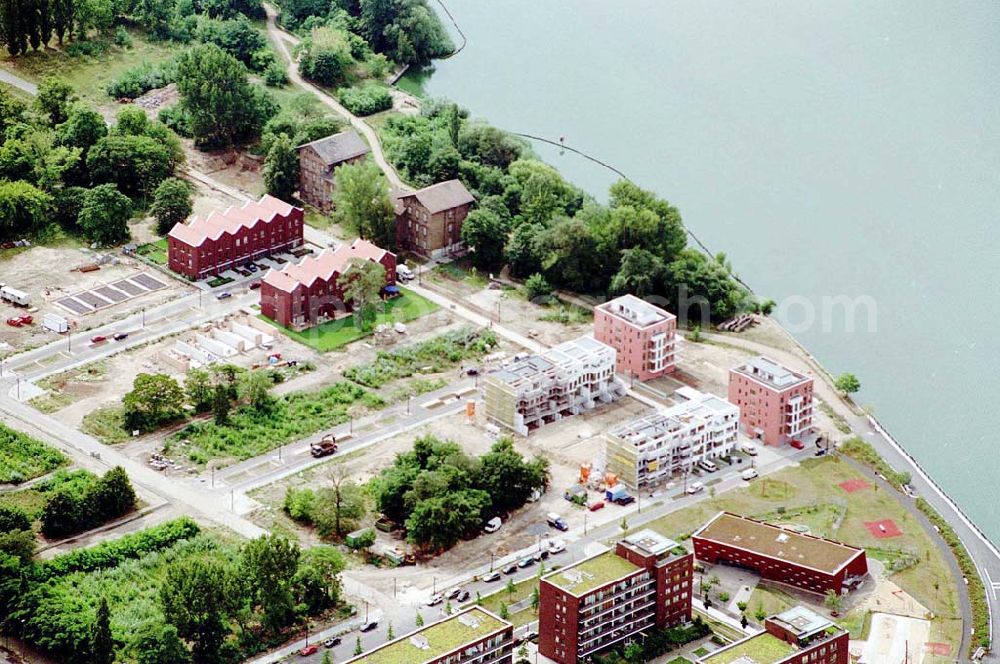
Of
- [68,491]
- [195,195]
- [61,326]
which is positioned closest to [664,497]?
[68,491]

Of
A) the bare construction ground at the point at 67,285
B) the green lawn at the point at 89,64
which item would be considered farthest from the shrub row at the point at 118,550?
the green lawn at the point at 89,64

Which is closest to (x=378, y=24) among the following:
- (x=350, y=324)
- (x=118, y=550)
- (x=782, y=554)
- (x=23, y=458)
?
(x=350, y=324)

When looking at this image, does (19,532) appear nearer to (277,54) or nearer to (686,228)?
(686,228)

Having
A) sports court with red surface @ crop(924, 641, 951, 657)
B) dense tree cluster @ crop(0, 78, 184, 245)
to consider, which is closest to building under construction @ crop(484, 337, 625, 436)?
sports court with red surface @ crop(924, 641, 951, 657)

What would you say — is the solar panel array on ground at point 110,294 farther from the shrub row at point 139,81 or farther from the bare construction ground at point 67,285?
the shrub row at point 139,81

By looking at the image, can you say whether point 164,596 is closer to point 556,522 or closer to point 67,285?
point 556,522

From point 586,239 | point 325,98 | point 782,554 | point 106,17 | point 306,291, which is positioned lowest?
point 782,554

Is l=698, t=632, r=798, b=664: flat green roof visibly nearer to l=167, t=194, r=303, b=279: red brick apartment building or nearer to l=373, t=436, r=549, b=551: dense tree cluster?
l=373, t=436, r=549, b=551: dense tree cluster
